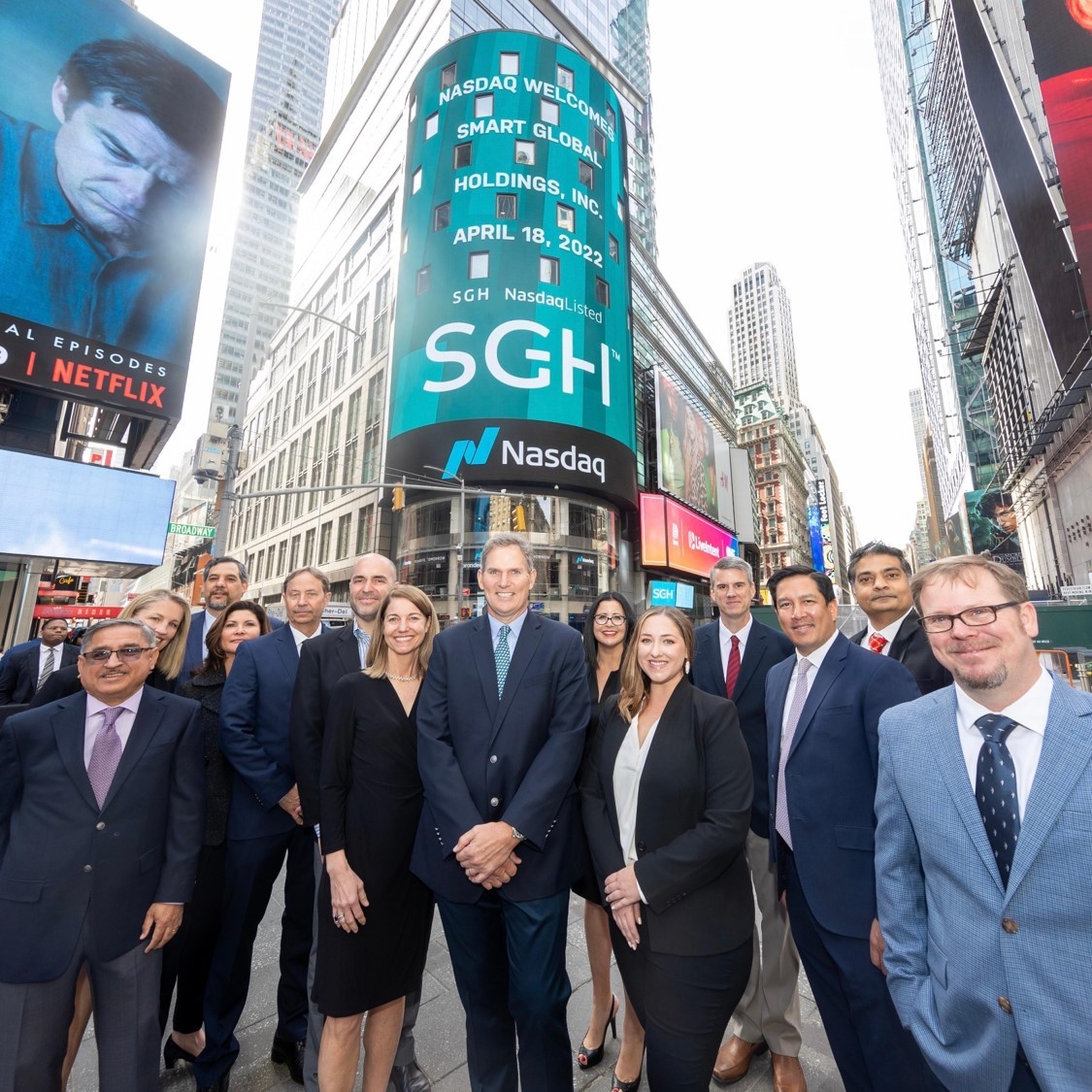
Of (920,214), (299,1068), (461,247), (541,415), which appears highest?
(920,214)

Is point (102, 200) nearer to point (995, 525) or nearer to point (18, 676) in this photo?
point (18, 676)

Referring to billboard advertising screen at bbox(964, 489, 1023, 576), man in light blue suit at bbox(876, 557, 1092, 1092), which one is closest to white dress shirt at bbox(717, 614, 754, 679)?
man in light blue suit at bbox(876, 557, 1092, 1092)

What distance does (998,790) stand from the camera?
65.7 inches

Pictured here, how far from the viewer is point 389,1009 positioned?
2.62m

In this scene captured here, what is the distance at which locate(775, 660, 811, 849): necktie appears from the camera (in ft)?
9.05

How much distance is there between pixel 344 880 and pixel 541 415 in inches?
1087

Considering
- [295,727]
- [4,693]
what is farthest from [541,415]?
[295,727]

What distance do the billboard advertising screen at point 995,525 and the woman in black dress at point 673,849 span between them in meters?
50.6

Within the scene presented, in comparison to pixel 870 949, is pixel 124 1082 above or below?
below

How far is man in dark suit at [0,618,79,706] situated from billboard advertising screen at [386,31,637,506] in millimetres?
21774

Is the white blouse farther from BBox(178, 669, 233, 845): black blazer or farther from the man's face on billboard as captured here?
the man's face on billboard

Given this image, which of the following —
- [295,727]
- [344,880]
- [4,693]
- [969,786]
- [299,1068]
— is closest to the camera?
[969,786]

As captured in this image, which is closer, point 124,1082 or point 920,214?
point 124,1082

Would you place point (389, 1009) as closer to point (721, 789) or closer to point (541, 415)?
point (721, 789)
